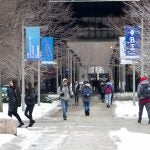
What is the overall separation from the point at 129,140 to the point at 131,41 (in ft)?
59.0

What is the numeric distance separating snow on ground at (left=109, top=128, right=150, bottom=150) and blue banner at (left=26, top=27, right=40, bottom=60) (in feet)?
45.1

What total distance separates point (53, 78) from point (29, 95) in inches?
1977

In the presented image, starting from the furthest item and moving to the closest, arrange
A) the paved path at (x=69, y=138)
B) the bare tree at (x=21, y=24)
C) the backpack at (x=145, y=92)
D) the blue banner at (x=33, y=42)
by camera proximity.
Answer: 1. the bare tree at (x=21, y=24)
2. the blue banner at (x=33, y=42)
3. the backpack at (x=145, y=92)
4. the paved path at (x=69, y=138)

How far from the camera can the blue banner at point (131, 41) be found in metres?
33.7

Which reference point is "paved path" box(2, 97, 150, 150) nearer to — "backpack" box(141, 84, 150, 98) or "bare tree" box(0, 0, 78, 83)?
"backpack" box(141, 84, 150, 98)

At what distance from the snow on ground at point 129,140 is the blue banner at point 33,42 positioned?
1373cm

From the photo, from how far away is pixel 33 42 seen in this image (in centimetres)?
3241

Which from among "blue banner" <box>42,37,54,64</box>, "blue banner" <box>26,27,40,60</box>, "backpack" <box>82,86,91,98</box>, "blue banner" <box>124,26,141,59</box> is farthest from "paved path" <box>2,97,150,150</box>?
"blue banner" <box>42,37,54,64</box>

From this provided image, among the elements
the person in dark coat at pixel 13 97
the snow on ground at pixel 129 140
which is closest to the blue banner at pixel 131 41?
the person in dark coat at pixel 13 97

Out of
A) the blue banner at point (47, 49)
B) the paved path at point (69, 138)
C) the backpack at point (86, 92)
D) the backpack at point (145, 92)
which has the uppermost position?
the blue banner at point (47, 49)

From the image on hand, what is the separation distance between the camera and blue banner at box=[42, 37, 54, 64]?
119 ft

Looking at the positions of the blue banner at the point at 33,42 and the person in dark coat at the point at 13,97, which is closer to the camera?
the person in dark coat at the point at 13,97

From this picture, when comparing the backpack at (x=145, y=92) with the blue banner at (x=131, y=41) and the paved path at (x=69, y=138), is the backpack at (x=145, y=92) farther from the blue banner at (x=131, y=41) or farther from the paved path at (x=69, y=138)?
the blue banner at (x=131, y=41)

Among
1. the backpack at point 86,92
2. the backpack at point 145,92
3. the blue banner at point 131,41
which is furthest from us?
the blue banner at point 131,41
